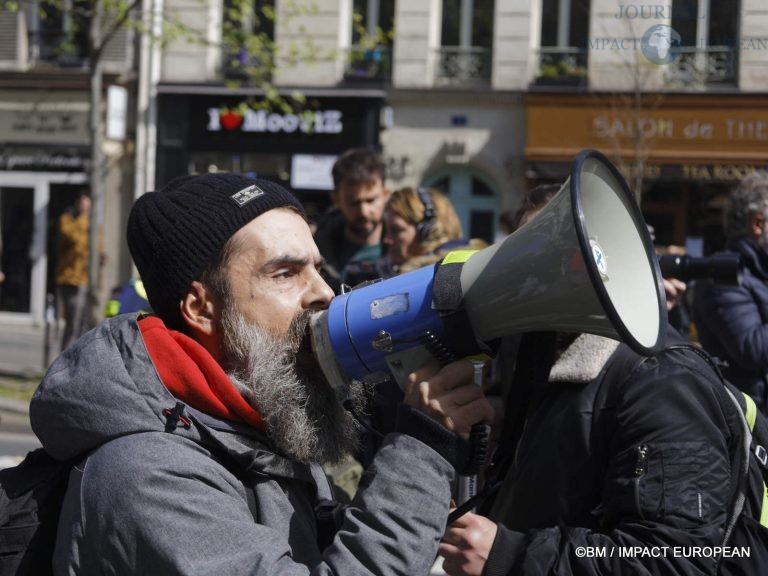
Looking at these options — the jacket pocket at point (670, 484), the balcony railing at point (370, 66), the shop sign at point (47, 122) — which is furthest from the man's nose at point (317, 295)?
the shop sign at point (47, 122)

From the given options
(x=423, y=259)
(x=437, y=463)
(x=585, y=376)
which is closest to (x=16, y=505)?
(x=437, y=463)

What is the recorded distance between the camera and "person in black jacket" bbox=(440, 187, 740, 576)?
73.2 inches

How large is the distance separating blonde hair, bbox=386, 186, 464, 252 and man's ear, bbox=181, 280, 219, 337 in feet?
8.58

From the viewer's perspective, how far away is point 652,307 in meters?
1.75

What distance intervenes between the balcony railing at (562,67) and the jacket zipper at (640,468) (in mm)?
14030

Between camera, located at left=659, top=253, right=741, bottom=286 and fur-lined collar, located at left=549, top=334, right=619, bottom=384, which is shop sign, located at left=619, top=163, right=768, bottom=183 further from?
fur-lined collar, located at left=549, top=334, right=619, bottom=384

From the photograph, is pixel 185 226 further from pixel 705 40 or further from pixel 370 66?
pixel 370 66

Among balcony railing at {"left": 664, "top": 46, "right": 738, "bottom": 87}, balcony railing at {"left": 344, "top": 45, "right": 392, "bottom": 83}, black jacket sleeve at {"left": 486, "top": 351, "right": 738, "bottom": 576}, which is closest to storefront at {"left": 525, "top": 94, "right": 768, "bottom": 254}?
balcony railing at {"left": 664, "top": 46, "right": 738, "bottom": 87}

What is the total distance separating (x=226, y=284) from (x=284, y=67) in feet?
47.5

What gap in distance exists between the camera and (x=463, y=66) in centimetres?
1591

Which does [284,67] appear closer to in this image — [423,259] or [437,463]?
[423,259]

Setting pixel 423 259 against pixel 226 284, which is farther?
pixel 423 259

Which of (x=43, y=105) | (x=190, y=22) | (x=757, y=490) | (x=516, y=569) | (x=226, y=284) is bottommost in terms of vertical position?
(x=516, y=569)

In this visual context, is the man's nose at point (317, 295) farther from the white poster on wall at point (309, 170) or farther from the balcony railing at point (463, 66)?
the balcony railing at point (463, 66)
